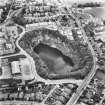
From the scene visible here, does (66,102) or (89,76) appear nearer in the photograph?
(66,102)

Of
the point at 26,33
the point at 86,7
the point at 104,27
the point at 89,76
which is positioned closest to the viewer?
the point at 89,76

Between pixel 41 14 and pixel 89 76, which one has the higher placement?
pixel 41 14

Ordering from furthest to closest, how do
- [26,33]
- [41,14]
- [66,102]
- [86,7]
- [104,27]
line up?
[86,7], [41,14], [104,27], [26,33], [66,102]

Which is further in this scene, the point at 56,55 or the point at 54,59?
the point at 56,55

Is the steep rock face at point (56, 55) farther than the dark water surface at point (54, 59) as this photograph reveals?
No

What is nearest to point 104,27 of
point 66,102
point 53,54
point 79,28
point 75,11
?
point 79,28

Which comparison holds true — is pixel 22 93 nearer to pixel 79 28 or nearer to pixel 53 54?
pixel 53 54

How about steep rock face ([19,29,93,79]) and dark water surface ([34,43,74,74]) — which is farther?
dark water surface ([34,43,74,74])

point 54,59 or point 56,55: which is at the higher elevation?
point 56,55
